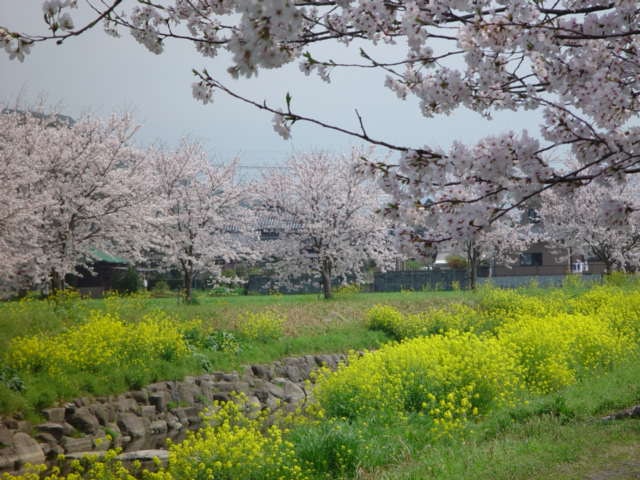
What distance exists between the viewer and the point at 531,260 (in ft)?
144

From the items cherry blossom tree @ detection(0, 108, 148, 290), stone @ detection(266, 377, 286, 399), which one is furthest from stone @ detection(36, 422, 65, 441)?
cherry blossom tree @ detection(0, 108, 148, 290)

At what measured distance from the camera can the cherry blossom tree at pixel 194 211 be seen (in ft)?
76.9

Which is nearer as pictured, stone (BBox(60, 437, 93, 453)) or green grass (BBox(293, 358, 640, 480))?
green grass (BBox(293, 358, 640, 480))

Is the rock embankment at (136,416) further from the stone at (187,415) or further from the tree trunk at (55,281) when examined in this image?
the tree trunk at (55,281)

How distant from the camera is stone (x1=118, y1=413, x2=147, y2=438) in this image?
12.5 meters

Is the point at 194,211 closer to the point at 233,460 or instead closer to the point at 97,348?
the point at 97,348

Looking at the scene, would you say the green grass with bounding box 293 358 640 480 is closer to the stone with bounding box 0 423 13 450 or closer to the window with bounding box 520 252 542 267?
the stone with bounding box 0 423 13 450

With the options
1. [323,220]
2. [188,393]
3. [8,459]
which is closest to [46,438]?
[8,459]

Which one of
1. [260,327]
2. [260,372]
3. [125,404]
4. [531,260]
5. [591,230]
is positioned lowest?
[125,404]

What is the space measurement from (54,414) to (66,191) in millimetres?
8491

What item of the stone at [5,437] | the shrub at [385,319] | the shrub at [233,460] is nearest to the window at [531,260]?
the shrub at [385,319]

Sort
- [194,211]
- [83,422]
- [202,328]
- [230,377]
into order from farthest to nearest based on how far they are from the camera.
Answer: [194,211], [202,328], [230,377], [83,422]

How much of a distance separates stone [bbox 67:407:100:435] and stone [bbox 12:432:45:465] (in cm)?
95

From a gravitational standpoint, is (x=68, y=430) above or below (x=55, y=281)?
below
